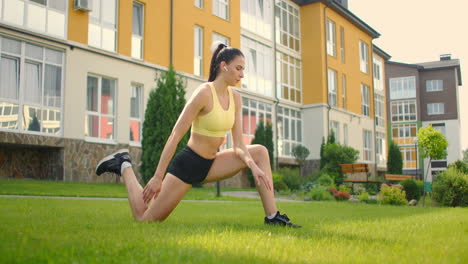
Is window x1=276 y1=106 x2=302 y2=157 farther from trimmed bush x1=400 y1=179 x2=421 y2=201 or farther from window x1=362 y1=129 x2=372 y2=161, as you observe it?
trimmed bush x1=400 y1=179 x2=421 y2=201

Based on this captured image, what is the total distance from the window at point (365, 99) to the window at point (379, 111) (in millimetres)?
2991

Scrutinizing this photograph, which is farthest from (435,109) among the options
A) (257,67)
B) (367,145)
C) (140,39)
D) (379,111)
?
(140,39)

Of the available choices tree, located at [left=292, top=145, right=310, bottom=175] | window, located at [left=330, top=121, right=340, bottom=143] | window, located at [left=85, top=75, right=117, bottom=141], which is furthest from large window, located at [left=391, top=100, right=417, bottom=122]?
window, located at [left=85, top=75, right=117, bottom=141]

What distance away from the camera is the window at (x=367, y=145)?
3570 centimetres

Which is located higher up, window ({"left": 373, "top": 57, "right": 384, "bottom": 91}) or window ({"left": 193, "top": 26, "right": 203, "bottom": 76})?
window ({"left": 373, "top": 57, "right": 384, "bottom": 91})

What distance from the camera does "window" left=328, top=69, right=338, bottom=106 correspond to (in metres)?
30.8


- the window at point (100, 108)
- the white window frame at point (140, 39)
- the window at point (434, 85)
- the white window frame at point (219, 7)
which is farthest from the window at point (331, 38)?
the window at point (434, 85)

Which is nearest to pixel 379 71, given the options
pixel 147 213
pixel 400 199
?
pixel 400 199

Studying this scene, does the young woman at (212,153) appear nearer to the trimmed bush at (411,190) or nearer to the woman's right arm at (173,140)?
the woman's right arm at (173,140)

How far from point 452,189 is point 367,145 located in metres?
25.9

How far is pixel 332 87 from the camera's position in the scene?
31.4 metres

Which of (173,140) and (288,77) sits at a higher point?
(288,77)

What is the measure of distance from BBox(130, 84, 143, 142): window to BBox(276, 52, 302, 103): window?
10957 millimetres

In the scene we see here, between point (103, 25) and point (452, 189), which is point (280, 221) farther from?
point (103, 25)
